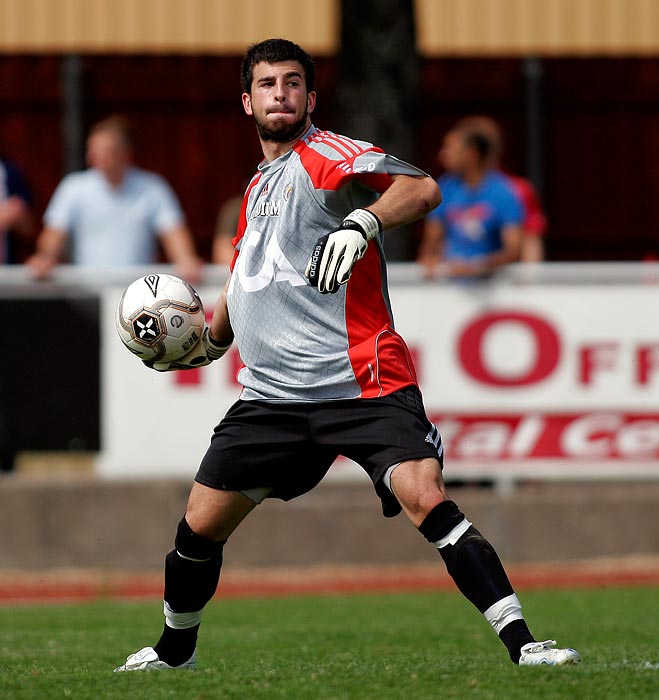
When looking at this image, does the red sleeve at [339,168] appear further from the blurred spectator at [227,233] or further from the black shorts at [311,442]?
the blurred spectator at [227,233]

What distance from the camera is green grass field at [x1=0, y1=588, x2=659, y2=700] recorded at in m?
5.65

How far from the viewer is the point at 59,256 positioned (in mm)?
11805

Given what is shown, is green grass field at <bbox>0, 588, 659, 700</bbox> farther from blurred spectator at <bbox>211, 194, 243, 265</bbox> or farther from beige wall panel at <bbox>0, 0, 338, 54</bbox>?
beige wall panel at <bbox>0, 0, 338, 54</bbox>

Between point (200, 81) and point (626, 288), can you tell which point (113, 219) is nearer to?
point (626, 288)

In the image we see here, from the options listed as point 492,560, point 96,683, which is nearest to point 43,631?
point 96,683

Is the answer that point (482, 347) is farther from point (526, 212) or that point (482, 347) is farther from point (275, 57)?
point (275, 57)

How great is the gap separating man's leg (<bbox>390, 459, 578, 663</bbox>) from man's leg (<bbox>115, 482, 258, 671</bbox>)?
67cm

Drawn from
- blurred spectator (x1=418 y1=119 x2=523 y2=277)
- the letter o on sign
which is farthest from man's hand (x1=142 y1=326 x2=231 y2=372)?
blurred spectator (x1=418 y1=119 x2=523 y2=277)

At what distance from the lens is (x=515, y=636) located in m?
5.90

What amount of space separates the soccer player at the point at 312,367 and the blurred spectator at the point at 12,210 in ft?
19.6

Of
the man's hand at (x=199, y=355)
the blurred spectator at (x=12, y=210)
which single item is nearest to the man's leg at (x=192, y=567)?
the man's hand at (x=199, y=355)

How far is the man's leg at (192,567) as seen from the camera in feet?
20.5

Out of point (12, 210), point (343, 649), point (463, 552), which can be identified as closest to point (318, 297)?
point (463, 552)

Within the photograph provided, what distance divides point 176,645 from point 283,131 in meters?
2.03
